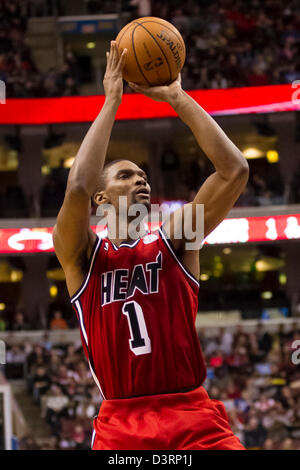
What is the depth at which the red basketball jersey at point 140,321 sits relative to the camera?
303 cm

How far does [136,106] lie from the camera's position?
16.3 meters

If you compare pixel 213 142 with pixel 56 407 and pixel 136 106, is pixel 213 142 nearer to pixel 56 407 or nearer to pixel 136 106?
pixel 56 407

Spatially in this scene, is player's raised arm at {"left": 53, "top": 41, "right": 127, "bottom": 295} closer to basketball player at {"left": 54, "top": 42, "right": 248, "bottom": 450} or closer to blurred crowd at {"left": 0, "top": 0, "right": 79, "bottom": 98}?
basketball player at {"left": 54, "top": 42, "right": 248, "bottom": 450}

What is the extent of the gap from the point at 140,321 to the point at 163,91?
3.48 ft

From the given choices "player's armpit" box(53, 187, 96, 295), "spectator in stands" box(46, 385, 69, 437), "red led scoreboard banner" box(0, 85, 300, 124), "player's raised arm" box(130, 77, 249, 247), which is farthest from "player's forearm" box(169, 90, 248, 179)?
"red led scoreboard banner" box(0, 85, 300, 124)

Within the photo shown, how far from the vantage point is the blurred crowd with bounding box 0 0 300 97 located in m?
16.6

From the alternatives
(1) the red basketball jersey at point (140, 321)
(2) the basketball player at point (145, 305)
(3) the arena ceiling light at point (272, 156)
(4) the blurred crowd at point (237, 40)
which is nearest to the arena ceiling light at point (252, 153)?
(3) the arena ceiling light at point (272, 156)

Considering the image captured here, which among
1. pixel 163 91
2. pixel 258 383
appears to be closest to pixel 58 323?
pixel 258 383

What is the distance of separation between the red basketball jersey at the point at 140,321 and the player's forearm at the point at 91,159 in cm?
40

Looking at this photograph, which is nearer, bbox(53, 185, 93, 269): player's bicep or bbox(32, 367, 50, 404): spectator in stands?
bbox(53, 185, 93, 269): player's bicep

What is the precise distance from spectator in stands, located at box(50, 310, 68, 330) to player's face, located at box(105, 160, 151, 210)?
1173cm

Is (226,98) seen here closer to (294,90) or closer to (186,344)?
(294,90)

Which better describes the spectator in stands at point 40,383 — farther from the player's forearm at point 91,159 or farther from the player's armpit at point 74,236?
the player's forearm at point 91,159
